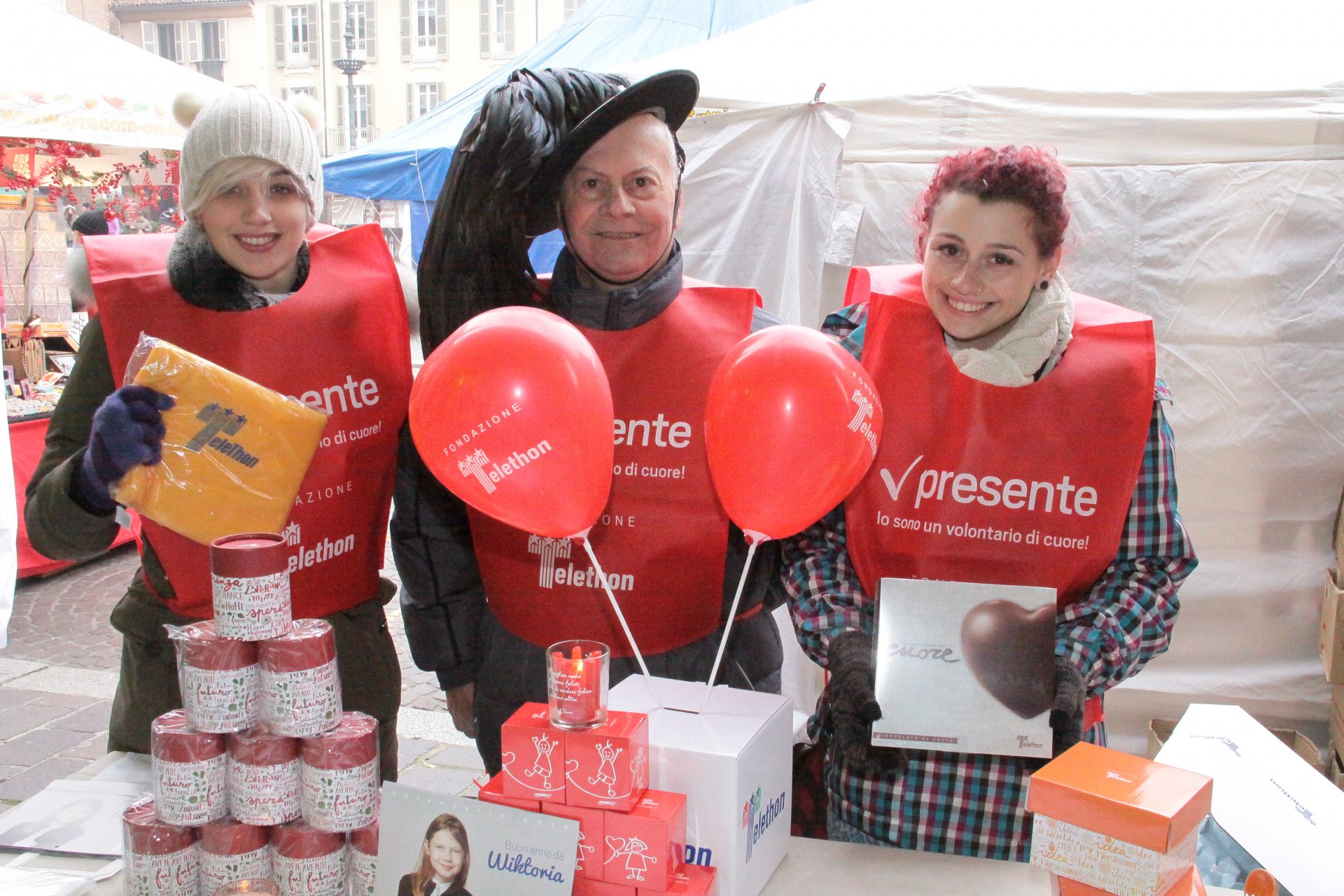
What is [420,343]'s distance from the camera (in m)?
2.11

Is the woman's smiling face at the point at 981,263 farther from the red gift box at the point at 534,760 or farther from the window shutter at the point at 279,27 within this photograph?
the window shutter at the point at 279,27

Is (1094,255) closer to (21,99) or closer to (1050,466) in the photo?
(1050,466)

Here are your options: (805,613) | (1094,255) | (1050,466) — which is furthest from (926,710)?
(1094,255)

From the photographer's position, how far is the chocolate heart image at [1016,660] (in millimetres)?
1574

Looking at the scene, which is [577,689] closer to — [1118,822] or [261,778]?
[261,778]

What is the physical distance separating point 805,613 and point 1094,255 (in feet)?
7.87

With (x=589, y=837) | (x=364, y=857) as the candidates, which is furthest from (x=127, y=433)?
(x=589, y=837)

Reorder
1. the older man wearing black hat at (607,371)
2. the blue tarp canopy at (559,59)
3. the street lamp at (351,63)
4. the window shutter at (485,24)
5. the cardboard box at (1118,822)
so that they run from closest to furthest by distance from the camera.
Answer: the cardboard box at (1118,822) < the older man wearing black hat at (607,371) < the blue tarp canopy at (559,59) < the street lamp at (351,63) < the window shutter at (485,24)

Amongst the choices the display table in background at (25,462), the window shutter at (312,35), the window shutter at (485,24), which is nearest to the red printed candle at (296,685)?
the display table in background at (25,462)

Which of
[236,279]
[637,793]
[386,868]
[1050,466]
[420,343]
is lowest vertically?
[386,868]

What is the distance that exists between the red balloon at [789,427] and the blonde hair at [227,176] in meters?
1.05

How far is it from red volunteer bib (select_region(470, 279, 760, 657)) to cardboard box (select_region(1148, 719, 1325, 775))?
2.28 metres

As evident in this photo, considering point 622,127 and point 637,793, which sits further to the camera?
point 622,127

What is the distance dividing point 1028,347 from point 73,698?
461 cm
